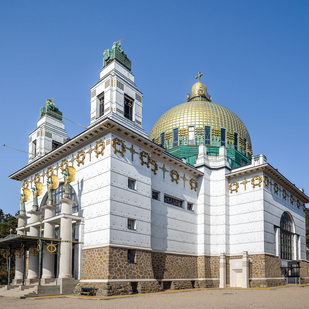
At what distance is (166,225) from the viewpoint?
30.6 m

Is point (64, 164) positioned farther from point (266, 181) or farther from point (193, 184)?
point (266, 181)

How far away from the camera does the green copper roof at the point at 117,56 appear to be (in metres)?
31.5

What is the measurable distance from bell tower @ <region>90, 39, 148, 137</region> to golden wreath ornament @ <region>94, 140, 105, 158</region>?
8.18 feet

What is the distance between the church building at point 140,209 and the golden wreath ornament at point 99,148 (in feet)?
0.34

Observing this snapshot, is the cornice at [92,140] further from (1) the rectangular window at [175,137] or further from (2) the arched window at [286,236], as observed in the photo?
(2) the arched window at [286,236]

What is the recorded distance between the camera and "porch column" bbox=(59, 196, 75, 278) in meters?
24.7

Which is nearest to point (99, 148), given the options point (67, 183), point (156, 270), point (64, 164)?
point (67, 183)

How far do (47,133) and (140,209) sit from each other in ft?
49.0

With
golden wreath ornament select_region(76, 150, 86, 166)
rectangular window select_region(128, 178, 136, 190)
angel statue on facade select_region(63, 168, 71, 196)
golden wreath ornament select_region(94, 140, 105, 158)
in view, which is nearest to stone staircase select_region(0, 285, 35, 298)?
A: angel statue on facade select_region(63, 168, 71, 196)

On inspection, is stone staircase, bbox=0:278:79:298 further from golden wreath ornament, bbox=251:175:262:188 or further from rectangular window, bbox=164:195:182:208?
golden wreath ornament, bbox=251:175:262:188

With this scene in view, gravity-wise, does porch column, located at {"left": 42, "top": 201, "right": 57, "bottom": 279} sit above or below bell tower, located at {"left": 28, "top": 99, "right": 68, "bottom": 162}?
below

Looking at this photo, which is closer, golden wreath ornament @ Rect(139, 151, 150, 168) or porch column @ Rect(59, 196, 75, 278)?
porch column @ Rect(59, 196, 75, 278)

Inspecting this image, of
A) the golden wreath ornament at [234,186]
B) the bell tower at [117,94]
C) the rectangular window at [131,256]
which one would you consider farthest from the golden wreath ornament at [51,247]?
the golden wreath ornament at [234,186]

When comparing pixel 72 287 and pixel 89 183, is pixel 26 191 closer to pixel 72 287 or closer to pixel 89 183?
pixel 89 183
